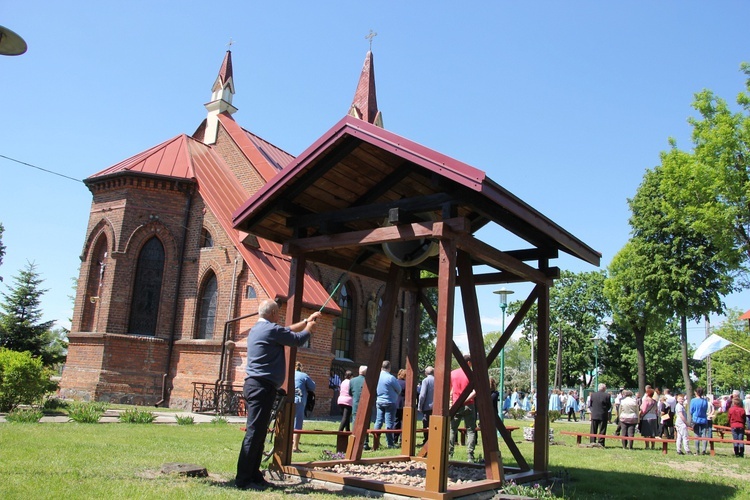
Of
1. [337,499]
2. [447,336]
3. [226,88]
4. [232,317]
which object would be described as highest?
[226,88]

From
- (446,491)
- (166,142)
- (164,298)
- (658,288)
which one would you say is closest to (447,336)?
(446,491)

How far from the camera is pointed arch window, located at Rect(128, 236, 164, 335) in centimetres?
2311

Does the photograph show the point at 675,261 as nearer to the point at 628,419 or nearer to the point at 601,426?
the point at 601,426

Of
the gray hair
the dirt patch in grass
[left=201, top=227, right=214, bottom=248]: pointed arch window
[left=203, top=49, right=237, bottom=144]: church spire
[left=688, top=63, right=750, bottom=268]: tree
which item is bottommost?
the dirt patch in grass

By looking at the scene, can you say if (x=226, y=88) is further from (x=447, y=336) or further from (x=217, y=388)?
(x=447, y=336)

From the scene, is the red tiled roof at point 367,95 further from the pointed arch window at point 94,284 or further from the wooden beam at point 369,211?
the wooden beam at point 369,211

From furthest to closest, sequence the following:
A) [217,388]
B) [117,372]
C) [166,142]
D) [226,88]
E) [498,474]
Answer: [226,88]
[166,142]
[117,372]
[217,388]
[498,474]

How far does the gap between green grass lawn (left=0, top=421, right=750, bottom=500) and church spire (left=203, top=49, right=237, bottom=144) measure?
18.2m

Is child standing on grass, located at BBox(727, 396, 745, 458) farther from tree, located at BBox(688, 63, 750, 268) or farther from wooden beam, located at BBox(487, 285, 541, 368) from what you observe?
wooden beam, located at BBox(487, 285, 541, 368)

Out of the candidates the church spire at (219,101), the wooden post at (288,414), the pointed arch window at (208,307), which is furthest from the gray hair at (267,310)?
the church spire at (219,101)

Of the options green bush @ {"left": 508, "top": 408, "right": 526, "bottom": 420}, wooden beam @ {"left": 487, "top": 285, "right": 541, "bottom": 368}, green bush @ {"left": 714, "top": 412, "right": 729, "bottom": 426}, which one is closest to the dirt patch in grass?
wooden beam @ {"left": 487, "top": 285, "right": 541, "bottom": 368}

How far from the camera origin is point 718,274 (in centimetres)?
2798

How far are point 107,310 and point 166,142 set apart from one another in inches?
336

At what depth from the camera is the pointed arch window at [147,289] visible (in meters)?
23.1
